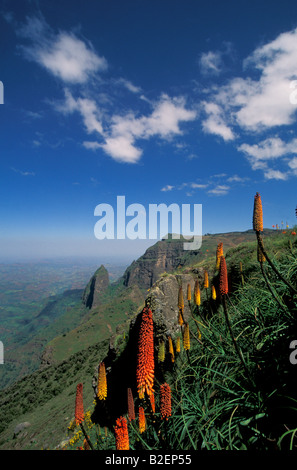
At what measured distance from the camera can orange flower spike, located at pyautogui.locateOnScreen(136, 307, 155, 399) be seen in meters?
2.90

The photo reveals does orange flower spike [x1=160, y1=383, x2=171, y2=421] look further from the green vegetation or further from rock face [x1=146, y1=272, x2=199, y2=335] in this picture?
rock face [x1=146, y1=272, x2=199, y2=335]

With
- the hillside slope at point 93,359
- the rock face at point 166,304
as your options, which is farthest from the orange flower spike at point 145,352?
the rock face at point 166,304

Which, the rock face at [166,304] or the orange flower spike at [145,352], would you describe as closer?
the orange flower spike at [145,352]

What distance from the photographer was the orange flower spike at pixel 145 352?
290cm

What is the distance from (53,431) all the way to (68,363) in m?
41.7

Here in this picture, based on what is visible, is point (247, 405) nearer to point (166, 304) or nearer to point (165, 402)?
point (165, 402)

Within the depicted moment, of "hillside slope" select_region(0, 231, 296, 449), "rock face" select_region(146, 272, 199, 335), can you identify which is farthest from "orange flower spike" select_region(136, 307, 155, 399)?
"rock face" select_region(146, 272, 199, 335)

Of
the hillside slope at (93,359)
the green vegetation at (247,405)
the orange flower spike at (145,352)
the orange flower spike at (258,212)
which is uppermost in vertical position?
the orange flower spike at (258,212)

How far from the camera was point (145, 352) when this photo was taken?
3.00 meters

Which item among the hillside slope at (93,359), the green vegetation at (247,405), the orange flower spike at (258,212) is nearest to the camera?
the green vegetation at (247,405)

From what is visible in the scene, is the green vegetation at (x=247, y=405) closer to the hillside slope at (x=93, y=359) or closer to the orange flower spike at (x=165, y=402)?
the orange flower spike at (x=165, y=402)

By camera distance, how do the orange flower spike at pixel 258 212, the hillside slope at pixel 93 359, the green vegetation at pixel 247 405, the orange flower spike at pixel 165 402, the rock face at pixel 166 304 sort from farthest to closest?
the hillside slope at pixel 93 359 < the rock face at pixel 166 304 < the orange flower spike at pixel 258 212 < the orange flower spike at pixel 165 402 < the green vegetation at pixel 247 405
